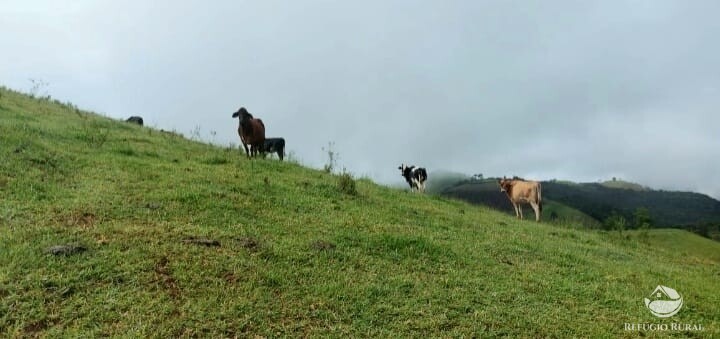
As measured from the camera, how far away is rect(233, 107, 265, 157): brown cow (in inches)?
634

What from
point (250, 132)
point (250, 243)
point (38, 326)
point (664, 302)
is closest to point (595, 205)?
point (250, 132)

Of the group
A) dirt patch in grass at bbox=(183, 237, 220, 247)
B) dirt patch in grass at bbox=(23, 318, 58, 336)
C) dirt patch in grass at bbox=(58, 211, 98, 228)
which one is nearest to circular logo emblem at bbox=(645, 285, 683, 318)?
dirt patch in grass at bbox=(183, 237, 220, 247)

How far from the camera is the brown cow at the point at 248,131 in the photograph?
52.8ft

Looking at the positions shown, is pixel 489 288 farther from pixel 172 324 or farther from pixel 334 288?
pixel 172 324

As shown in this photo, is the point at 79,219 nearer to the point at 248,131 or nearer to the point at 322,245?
the point at 322,245

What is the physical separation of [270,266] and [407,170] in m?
20.6

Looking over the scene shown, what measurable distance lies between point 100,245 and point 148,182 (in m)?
3.67

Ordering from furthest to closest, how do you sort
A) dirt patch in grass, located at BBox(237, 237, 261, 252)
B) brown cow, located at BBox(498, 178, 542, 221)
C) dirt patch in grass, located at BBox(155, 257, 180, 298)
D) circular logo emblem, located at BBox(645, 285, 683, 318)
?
brown cow, located at BBox(498, 178, 542, 221) → dirt patch in grass, located at BBox(237, 237, 261, 252) → circular logo emblem, located at BBox(645, 285, 683, 318) → dirt patch in grass, located at BBox(155, 257, 180, 298)

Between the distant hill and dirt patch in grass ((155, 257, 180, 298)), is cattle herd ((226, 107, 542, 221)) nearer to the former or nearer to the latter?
dirt patch in grass ((155, 257, 180, 298))

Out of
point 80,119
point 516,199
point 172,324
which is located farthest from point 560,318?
point 80,119

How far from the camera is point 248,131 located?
16125 millimetres

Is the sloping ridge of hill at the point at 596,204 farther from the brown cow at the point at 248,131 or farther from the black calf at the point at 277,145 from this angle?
the brown cow at the point at 248,131

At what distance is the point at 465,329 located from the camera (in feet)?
18.6

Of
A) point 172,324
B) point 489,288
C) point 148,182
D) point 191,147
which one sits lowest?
point 172,324
